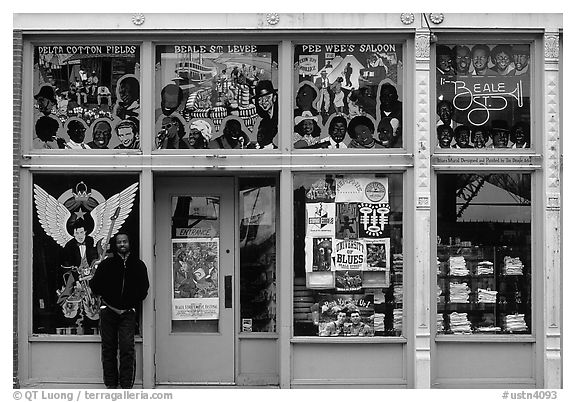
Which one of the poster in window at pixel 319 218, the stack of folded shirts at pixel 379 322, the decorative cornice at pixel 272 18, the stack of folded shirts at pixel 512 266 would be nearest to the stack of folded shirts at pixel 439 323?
the stack of folded shirts at pixel 379 322

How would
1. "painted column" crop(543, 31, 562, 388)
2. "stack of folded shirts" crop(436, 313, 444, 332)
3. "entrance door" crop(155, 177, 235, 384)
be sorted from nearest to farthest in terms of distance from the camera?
"painted column" crop(543, 31, 562, 388) < "stack of folded shirts" crop(436, 313, 444, 332) < "entrance door" crop(155, 177, 235, 384)

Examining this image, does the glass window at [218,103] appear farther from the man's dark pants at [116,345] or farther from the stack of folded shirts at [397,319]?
the stack of folded shirts at [397,319]

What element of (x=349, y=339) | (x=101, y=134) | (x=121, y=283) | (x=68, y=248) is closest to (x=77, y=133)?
(x=101, y=134)

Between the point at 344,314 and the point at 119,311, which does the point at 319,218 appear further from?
the point at 119,311

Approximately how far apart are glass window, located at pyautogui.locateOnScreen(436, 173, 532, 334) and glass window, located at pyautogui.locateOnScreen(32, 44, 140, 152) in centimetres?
348

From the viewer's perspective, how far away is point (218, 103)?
474 inches

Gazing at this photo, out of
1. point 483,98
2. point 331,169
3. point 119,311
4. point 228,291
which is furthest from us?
point 228,291

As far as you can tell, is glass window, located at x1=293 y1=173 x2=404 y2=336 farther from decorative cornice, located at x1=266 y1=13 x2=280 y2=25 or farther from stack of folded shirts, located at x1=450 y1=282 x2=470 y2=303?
decorative cornice, located at x1=266 y1=13 x2=280 y2=25

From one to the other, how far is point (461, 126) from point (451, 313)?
202 centimetres

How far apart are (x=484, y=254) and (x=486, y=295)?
0.44 m

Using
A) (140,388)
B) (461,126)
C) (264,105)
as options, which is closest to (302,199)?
(264,105)

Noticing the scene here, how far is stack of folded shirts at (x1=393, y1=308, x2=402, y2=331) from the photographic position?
11930 mm

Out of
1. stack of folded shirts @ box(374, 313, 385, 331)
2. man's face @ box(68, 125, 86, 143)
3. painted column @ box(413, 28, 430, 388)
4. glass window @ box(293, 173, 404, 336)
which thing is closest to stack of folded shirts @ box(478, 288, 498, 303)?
painted column @ box(413, 28, 430, 388)

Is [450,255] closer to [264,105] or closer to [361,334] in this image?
[361,334]
